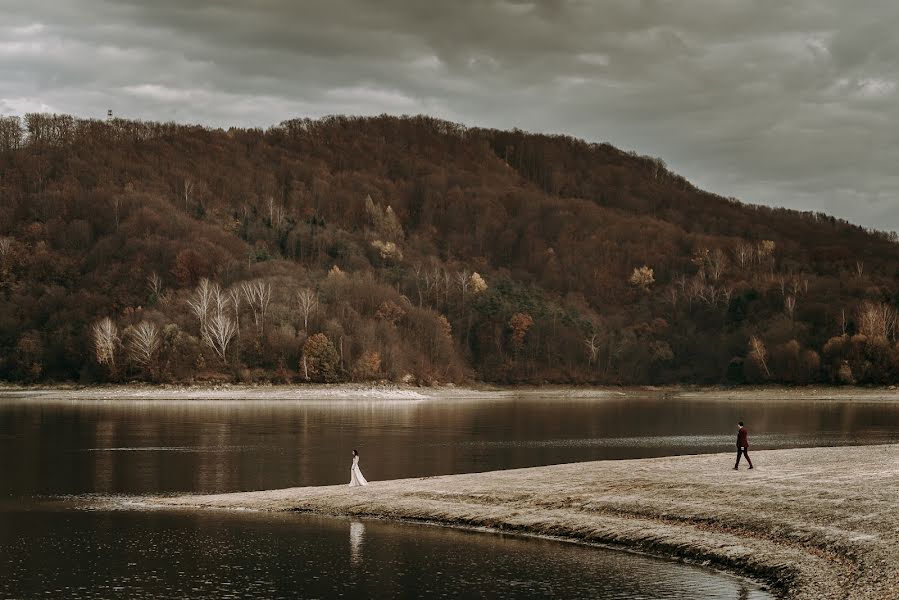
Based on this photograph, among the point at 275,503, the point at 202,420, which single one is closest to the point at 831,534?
the point at 275,503

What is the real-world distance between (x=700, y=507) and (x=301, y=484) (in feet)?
62.2

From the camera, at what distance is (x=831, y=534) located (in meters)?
25.0

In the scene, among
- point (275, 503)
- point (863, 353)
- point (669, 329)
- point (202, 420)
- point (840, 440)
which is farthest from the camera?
point (669, 329)

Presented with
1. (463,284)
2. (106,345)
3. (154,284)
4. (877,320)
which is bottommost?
(106,345)

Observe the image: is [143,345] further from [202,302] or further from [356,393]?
[356,393]

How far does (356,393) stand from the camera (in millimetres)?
129125

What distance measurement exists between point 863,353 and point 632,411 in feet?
171

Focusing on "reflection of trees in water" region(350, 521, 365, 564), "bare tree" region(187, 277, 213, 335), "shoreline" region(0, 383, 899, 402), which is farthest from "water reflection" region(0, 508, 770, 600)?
"bare tree" region(187, 277, 213, 335)

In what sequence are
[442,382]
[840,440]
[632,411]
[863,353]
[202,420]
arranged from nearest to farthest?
[840,440], [202,420], [632,411], [863,353], [442,382]

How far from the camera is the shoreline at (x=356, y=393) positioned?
126062 millimetres

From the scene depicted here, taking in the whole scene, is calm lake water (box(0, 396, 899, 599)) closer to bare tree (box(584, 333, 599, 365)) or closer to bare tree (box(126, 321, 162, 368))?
→ bare tree (box(126, 321, 162, 368))

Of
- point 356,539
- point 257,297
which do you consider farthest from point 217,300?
point 356,539

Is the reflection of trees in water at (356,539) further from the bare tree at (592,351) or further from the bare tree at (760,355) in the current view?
the bare tree at (592,351)

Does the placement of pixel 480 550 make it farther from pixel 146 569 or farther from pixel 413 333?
pixel 413 333
